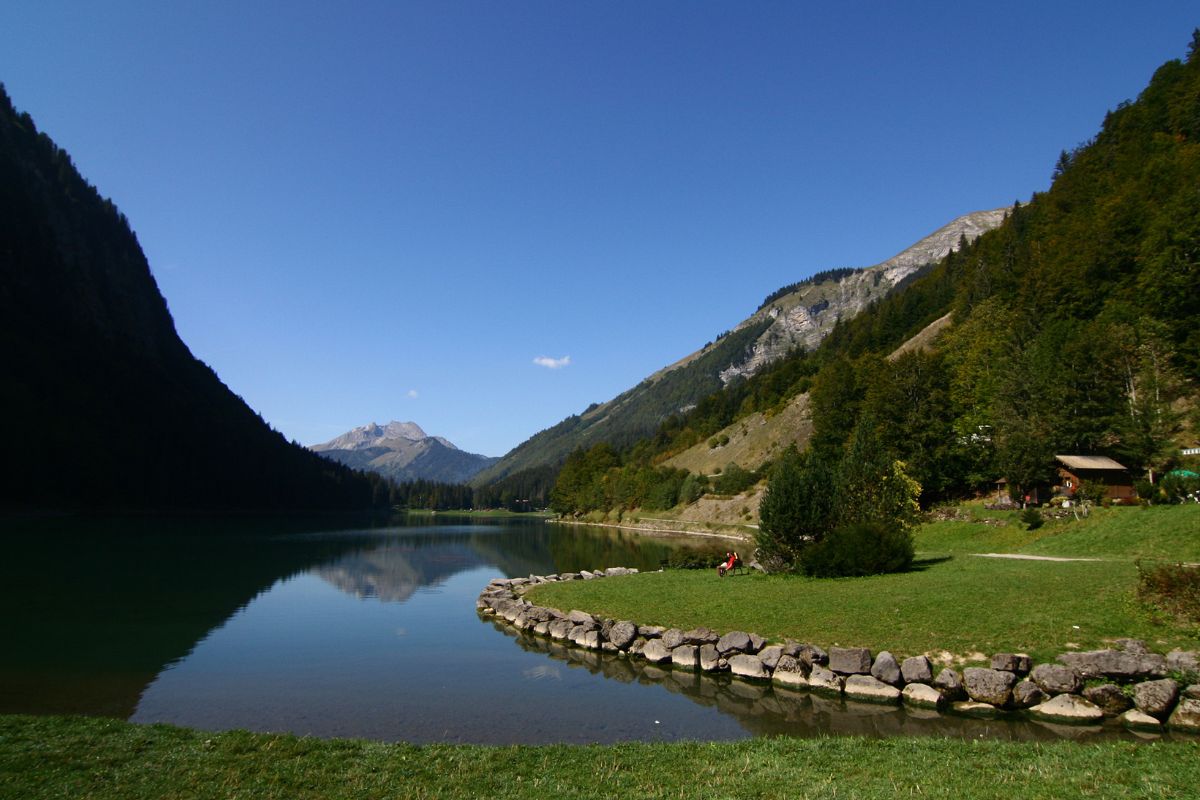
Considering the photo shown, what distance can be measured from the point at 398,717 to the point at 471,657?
24.3 ft

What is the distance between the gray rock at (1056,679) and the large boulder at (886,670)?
9.89ft

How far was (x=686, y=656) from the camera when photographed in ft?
68.6

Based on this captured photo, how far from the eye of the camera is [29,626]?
25156 mm

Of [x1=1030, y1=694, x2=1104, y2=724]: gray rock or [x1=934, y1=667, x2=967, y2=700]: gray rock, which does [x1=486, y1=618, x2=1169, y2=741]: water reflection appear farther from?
[x1=934, y1=667, x2=967, y2=700]: gray rock

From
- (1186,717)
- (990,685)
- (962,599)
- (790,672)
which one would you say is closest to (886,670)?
(990,685)

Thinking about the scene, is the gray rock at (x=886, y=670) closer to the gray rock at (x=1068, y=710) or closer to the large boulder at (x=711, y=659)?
the gray rock at (x=1068, y=710)

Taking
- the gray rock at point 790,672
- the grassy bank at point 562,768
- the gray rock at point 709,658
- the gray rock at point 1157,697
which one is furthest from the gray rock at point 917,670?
the gray rock at point 709,658

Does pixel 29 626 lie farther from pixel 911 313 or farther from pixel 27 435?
pixel 911 313

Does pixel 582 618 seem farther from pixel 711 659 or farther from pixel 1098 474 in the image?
pixel 1098 474

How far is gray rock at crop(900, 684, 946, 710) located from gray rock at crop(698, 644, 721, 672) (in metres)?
5.58

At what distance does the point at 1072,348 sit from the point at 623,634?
5145 centimetres

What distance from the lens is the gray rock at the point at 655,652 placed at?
21406 mm

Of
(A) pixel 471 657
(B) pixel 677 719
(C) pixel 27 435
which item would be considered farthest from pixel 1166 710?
(C) pixel 27 435

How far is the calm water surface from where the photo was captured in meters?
15.2
